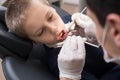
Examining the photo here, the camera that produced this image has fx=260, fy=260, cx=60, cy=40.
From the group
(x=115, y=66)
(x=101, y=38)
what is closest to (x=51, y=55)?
(x=115, y=66)

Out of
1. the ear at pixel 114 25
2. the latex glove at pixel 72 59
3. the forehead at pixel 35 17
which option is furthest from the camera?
the forehead at pixel 35 17

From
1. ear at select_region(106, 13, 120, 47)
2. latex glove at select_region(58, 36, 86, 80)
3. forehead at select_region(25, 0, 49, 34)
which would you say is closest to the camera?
ear at select_region(106, 13, 120, 47)

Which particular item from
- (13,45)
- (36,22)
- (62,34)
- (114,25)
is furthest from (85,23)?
(114,25)

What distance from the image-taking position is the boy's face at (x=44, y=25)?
1.19 meters

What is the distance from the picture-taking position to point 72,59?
41.8 inches

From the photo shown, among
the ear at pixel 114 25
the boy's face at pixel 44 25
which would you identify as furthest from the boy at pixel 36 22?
the ear at pixel 114 25

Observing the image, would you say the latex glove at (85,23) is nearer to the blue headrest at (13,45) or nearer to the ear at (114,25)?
the blue headrest at (13,45)

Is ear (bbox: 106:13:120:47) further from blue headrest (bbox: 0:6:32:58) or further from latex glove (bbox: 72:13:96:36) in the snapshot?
blue headrest (bbox: 0:6:32:58)

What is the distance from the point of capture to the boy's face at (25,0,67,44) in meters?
1.19

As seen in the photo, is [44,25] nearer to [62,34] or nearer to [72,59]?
Result: [62,34]

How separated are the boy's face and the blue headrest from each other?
0.05 metres

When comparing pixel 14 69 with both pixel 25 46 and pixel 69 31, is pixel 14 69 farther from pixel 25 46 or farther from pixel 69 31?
pixel 69 31

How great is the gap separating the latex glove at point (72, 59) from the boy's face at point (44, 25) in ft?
0.26

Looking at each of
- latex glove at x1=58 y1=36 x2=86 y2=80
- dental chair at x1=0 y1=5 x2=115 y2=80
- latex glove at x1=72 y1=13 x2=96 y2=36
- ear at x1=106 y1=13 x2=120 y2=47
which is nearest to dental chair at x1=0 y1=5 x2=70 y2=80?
dental chair at x1=0 y1=5 x2=115 y2=80
